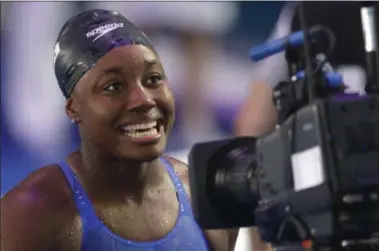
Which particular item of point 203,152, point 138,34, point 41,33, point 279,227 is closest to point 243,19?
point 41,33

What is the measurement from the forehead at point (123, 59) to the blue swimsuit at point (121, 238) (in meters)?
0.18

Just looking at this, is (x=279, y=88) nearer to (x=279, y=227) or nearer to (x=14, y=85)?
(x=279, y=227)

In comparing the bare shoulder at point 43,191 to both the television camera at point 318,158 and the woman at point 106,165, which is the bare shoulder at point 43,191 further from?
the television camera at point 318,158

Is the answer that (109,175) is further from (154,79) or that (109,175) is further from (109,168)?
(154,79)

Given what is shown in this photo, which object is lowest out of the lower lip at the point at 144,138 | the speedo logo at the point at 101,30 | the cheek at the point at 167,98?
the lower lip at the point at 144,138

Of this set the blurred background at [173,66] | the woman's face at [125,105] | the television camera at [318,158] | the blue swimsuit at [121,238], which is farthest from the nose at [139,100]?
the blurred background at [173,66]

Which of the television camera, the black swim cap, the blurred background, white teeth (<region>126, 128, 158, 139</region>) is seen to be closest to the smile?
white teeth (<region>126, 128, 158, 139</region>)

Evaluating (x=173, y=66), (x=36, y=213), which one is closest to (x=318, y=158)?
(x=36, y=213)

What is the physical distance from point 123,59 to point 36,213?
0.84ft

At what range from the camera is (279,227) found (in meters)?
0.66

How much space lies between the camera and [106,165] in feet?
3.49

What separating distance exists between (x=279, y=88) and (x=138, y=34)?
46 cm

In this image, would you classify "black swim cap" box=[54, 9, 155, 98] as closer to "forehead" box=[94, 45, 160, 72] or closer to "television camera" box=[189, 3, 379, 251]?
"forehead" box=[94, 45, 160, 72]

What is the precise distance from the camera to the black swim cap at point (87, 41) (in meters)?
1.03
